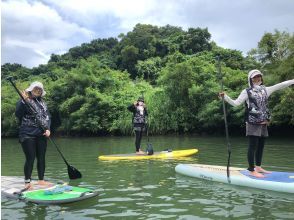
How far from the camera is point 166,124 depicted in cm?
2964

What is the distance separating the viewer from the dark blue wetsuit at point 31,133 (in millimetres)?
7012

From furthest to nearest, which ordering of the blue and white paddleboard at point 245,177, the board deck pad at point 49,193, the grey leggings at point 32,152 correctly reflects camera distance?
the grey leggings at point 32,152 → the blue and white paddleboard at point 245,177 → the board deck pad at point 49,193

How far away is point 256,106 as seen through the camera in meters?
7.47

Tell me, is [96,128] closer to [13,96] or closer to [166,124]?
[166,124]

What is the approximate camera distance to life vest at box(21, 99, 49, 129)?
23.2ft

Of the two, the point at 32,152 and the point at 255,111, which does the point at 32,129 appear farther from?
the point at 255,111

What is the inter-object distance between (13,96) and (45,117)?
35.4 metres

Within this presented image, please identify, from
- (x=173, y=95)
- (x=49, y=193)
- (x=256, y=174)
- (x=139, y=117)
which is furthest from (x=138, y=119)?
(x=173, y=95)

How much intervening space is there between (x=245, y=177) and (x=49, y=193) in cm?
351

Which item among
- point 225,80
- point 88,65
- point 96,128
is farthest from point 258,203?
point 88,65

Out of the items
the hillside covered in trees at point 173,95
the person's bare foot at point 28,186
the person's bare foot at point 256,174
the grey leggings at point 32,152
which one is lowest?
the person's bare foot at point 28,186

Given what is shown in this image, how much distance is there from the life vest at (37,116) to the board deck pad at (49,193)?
1121mm

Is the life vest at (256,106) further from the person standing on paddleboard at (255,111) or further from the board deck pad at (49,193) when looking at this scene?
the board deck pad at (49,193)

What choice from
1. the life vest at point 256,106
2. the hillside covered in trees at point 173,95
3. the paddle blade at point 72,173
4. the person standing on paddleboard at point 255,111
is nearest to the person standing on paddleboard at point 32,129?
the paddle blade at point 72,173
